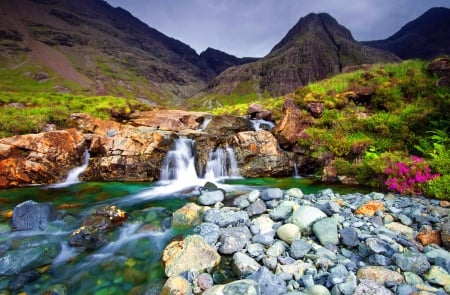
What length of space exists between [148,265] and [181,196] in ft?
16.8

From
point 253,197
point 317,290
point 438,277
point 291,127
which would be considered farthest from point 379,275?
point 291,127

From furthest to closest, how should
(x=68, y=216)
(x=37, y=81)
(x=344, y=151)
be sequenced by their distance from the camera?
(x=37, y=81) → (x=344, y=151) → (x=68, y=216)

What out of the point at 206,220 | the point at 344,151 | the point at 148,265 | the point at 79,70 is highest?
the point at 79,70

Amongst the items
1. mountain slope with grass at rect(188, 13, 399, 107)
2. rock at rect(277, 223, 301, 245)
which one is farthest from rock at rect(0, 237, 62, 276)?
mountain slope with grass at rect(188, 13, 399, 107)

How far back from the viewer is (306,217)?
6.29m

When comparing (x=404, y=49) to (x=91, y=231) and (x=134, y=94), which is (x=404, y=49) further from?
(x=91, y=231)

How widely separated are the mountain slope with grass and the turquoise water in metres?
115

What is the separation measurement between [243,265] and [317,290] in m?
1.43

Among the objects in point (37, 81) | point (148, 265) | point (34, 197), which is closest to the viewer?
point (148, 265)

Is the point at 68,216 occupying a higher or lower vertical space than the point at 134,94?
lower

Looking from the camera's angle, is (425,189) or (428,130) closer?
(425,189)

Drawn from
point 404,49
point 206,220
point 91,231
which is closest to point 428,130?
point 206,220

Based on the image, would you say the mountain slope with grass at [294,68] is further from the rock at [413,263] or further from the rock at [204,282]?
the rock at [413,263]

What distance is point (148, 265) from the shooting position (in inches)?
221
